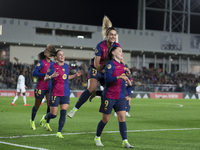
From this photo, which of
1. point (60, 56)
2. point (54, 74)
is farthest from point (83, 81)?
point (54, 74)

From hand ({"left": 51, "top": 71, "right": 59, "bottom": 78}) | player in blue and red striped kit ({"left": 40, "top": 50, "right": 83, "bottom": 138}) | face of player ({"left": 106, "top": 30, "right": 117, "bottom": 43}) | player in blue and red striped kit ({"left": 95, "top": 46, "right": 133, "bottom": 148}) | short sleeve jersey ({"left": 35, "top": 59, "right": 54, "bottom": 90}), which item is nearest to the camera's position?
player in blue and red striped kit ({"left": 95, "top": 46, "right": 133, "bottom": 148})

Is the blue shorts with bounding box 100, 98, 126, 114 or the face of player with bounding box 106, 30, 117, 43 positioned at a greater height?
the face of player with bounding box 106, 30, 117, 43

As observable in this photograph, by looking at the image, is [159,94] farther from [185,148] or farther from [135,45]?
[185,148]

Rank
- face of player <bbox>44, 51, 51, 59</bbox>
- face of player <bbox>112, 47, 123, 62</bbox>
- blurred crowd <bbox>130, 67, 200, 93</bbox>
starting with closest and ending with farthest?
face of player <bbox>112, 47, 123, 62</bbox>
face of player <bbox>44, 51, 51, 59</bbox>
blurred crowd <bbox>130, 67, 200, 93</bbox>

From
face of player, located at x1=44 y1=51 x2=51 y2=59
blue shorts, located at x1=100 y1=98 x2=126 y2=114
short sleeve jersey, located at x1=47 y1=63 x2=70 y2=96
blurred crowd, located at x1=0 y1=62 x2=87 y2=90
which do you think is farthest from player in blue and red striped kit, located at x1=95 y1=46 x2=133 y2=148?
blurred crowd, located at x1=0 y1=62 x2=87 y2=90

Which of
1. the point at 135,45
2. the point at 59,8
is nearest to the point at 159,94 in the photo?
the point at 135,45

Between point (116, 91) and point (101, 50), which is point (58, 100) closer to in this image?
point (101, 50)

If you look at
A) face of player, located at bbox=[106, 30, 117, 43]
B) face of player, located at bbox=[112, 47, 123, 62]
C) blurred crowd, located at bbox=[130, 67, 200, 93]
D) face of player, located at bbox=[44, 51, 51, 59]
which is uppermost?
face of player, located at bbox=[106, 30, 117, 43]

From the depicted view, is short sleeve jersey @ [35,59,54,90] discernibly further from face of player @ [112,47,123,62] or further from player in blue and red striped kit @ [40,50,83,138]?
face of player @ [112,47,123,62]

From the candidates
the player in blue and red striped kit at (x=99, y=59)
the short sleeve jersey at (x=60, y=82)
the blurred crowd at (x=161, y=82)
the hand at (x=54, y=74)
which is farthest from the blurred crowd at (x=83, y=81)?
the player in blue and red striped kit at (x=99, y=59)

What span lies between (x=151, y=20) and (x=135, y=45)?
856 cm

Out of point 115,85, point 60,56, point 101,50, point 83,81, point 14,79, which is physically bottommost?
point 83,81

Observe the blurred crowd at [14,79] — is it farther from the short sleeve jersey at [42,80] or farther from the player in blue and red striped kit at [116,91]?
the player in blue and red striped kit at [116,91]

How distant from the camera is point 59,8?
55.7 metres
